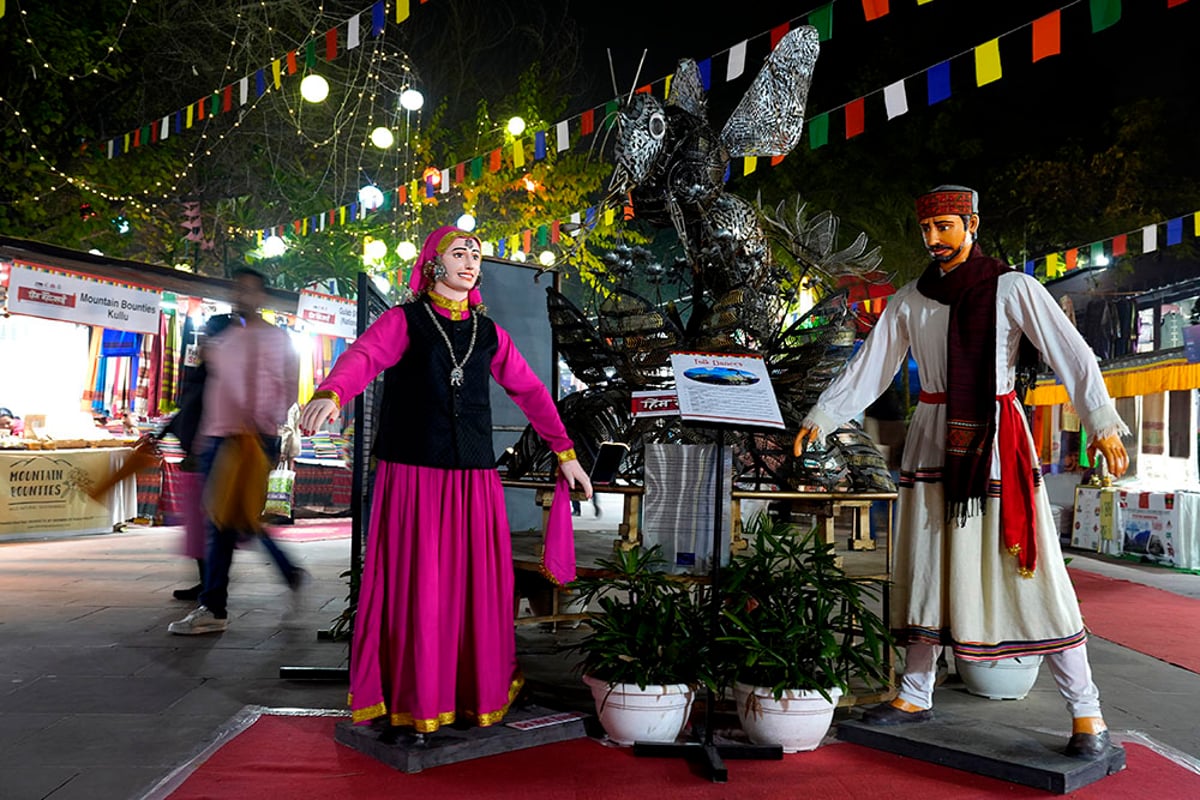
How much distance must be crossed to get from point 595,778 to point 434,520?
Answer: 3.58 ft

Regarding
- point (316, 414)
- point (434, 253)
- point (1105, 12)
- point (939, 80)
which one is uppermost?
point (939, 80)

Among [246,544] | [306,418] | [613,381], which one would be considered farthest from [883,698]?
[246,544]

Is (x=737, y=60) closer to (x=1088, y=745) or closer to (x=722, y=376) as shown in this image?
(x=722, y=376)

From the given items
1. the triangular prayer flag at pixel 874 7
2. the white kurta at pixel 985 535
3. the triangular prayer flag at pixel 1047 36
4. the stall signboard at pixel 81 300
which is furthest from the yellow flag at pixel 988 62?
the stall signboard at pixel 81 300

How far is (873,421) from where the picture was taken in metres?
9.62

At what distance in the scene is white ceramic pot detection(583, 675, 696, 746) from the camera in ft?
12.6

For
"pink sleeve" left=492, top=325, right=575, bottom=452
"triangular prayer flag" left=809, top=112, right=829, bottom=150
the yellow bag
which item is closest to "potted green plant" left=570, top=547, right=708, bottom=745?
"pink sleeve" left=492, top=325, right=575, bottom=452

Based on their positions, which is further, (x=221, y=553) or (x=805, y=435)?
(x=221, y=553)

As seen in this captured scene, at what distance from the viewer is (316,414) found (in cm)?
351

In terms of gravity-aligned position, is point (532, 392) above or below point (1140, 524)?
above

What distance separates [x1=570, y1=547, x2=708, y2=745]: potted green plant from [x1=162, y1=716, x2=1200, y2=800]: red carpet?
14 cm

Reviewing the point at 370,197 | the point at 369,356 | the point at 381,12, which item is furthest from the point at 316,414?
the point at 370,197

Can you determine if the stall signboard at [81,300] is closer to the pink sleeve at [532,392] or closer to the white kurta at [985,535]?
the pink sleeve at [532,392]

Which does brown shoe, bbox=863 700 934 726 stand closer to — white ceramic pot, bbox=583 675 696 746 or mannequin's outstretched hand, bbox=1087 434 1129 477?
white ceramic pot, bbox=583 675 696 746
